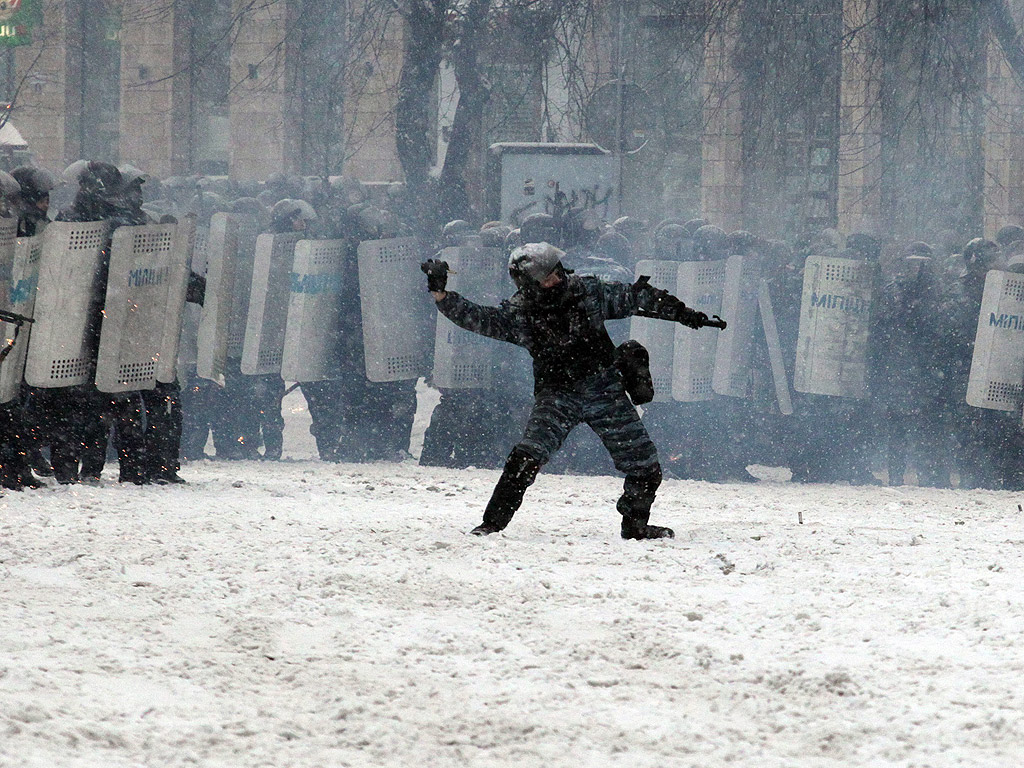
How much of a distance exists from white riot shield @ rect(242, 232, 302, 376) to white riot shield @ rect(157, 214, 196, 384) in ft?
5.11

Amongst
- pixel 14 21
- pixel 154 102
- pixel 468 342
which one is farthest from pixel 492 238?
pixel 154 102

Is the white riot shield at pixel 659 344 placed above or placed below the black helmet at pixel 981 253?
below

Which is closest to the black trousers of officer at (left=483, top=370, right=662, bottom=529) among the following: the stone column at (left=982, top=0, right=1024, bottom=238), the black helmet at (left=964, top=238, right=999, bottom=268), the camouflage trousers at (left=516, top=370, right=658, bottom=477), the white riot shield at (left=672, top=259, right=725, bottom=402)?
the camouflage trousers at (left=516, top=370, right=658, bottom=477)

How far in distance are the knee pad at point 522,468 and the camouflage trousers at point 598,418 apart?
0.14ft

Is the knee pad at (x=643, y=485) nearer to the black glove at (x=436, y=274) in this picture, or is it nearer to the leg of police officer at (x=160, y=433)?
the black glove at (x=436, y=274)

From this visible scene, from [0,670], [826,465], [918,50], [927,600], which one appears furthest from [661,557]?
[918,50]

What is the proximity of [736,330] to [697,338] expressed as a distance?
0.84 feet

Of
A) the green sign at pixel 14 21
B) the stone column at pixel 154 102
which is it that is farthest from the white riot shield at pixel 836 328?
the stone column at pixel 154 102

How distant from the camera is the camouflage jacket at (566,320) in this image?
251 inches

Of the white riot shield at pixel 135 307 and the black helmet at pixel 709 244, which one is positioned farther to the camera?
the black helmet at pixel 709 244

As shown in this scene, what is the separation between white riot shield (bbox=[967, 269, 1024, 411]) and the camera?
9.20 meters

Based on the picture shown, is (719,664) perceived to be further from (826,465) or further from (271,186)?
(271,186)

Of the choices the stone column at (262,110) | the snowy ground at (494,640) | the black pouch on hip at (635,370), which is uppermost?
the stone column at (262,110)

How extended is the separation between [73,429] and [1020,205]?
18913 millimetres
